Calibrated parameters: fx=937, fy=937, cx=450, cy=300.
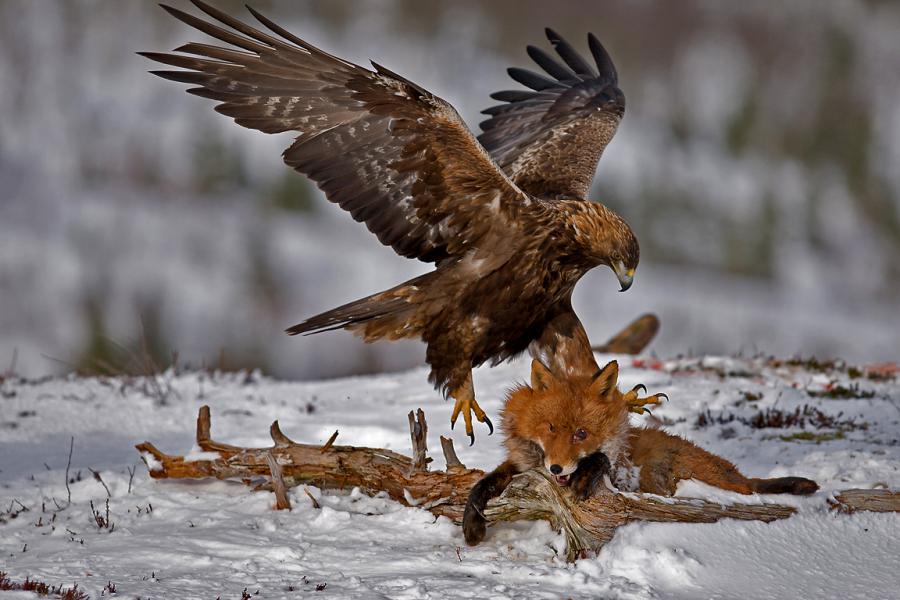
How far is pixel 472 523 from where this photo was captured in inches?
182

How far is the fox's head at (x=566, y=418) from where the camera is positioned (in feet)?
15.0

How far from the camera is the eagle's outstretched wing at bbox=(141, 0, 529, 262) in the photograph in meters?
5.45

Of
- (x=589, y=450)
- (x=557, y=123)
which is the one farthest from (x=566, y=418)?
(x=557, y=123)

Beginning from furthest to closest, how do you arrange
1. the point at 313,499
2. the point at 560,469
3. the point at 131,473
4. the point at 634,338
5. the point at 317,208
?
1. the point at 317,208
2. the point at 634,338
3. the point at 131,473
4. the point at 313,499
5. the point at 560,469

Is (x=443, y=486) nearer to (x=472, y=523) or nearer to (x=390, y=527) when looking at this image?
(x=390, y=527)

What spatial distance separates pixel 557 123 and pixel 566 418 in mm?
4111

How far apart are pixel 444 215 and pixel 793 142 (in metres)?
74.6

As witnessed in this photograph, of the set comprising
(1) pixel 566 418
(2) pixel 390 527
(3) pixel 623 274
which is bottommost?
(2) pixel 390 527

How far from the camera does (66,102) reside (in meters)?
76.6

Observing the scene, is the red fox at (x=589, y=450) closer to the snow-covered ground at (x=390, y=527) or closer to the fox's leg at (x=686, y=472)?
the fox's leg at (x=686, y=472)

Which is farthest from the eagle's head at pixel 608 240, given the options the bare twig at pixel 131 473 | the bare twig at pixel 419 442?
the bare twig at pixel 131 473

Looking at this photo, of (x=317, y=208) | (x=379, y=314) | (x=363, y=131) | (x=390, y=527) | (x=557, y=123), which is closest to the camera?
(x=390, y=527)

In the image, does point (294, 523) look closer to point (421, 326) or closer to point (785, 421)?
point (421, 326)

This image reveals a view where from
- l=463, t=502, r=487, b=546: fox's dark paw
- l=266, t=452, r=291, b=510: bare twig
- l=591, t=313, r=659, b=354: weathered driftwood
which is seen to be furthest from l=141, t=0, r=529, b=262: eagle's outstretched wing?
l=591, t=313, r=659, b=354: weathered driftwood
